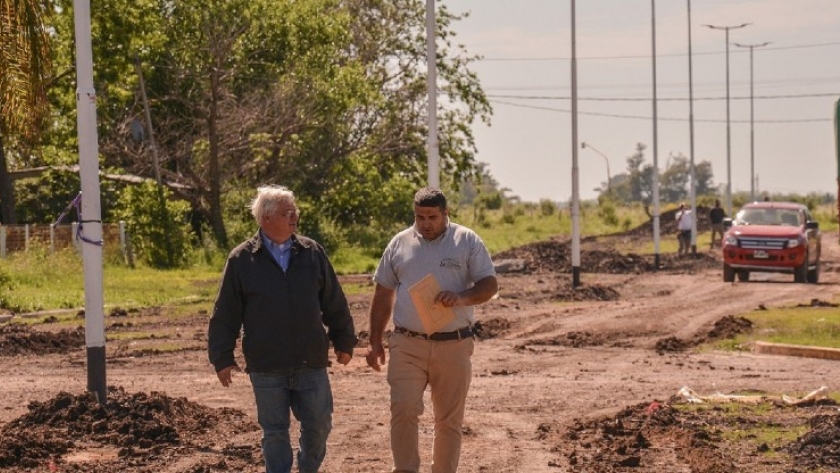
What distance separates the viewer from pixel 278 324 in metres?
8.59

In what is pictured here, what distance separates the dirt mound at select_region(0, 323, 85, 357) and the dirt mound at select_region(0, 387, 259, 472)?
25.6 ft

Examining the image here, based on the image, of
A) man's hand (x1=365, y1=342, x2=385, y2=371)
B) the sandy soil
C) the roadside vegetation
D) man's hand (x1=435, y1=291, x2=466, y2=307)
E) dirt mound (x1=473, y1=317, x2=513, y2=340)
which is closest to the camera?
man's hand (x1=435, y1=291, x2=466, y2=307)

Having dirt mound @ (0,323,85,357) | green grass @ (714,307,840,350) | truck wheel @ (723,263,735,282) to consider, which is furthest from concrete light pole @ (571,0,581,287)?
dirt mound @ (0,323,85,357)

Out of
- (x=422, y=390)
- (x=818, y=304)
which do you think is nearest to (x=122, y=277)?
(x=818, y=304)

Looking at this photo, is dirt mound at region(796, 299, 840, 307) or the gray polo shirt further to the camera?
dirt mound at region(796, 299, 840, 307)

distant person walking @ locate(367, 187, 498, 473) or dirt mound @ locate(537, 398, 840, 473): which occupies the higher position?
distant person walking @ locate(367, 187, 498, 473)

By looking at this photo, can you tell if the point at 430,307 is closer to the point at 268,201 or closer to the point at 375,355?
the point at 375,355

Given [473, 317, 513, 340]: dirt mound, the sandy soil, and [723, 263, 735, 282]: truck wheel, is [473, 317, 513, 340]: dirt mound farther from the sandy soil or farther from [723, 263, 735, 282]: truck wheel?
[723, 263, 735, 282]: truck wheel

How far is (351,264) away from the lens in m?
46.7

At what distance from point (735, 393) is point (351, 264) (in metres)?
30.9

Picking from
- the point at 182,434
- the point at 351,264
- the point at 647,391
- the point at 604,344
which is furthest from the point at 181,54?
the point at 182,434

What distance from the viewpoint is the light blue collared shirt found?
8664 mm

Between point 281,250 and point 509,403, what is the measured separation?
7358mm

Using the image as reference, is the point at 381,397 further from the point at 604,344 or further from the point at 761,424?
the point at 604,344
